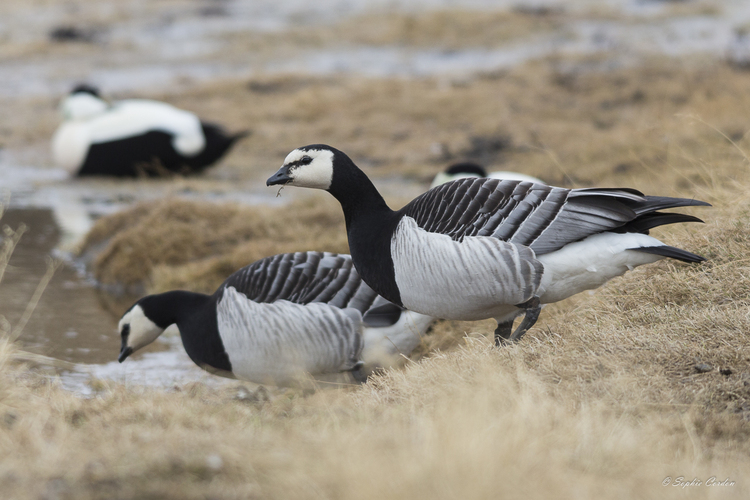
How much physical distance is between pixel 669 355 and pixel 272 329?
9.03 feet

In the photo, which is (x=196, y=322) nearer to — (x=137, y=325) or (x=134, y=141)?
(x=137, y=325)

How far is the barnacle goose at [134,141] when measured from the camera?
14117mm

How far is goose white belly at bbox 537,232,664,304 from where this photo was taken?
4727mm

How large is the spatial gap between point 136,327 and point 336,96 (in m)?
12.3

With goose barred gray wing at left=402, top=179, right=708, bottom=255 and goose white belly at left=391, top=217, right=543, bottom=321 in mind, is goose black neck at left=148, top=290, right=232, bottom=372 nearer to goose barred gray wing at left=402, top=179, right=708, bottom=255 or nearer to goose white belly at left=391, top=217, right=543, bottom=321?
goose white belly at left=391, top=217, right=543, bottom=321

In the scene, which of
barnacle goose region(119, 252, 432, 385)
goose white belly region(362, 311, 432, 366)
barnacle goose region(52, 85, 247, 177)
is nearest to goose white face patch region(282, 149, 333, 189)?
barnacle goose region(119, 252, 432, 385)

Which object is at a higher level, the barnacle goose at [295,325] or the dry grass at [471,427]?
the dry grass at [471,427]

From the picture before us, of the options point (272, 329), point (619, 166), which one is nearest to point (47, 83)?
point (619, 166)

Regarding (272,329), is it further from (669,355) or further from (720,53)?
(720,53)

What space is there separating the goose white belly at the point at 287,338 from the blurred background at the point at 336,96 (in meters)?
1.12

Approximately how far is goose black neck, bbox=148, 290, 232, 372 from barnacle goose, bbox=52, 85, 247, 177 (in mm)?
7844

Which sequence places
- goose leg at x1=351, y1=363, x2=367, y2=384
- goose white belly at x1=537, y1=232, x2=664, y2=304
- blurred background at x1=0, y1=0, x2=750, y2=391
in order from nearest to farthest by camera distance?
goose white belly at x1=537, y1=232, x2=664, y2=304 → goose leg at x1=351, y1=363, x2=367, y2=384 → blurred background at x1=0, y1=0, x2=750, y2=391

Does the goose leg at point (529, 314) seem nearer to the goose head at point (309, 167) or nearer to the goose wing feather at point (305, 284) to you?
the goose wing feather at point (305, 284)

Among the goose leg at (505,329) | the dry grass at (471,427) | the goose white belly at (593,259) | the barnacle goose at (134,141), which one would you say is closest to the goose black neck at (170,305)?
the dry grass at (471,427)
